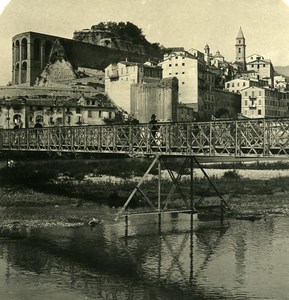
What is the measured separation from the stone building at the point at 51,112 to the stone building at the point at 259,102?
102ft

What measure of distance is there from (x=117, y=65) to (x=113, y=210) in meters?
58.9

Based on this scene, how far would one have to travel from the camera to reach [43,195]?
128 ft

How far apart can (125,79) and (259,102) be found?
1012 inches

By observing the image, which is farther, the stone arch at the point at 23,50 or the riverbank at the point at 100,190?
the stone arch at the point at 23,50

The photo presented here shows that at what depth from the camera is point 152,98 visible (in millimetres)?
82625

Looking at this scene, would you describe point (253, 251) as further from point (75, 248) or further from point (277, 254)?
point (75, 248)

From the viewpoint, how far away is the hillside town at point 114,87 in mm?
74312

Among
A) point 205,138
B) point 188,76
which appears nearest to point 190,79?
point 188,76

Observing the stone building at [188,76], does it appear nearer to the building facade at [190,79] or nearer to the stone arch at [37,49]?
the building facade at [190,79]

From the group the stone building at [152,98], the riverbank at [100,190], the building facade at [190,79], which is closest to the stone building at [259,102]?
the building facade at [190,79]

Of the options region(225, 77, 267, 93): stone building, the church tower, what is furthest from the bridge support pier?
the church tower

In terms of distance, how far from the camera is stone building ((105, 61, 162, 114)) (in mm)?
83812

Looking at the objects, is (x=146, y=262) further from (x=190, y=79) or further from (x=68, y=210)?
(x=190, y=79)

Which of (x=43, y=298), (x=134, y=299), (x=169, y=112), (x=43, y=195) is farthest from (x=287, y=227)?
(x=169, y=112)
